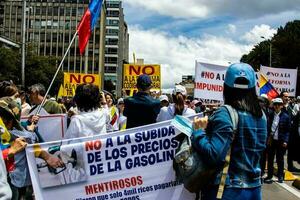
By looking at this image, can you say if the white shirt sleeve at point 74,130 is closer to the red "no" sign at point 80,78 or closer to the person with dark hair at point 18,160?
the person with dark hair at point 18,160

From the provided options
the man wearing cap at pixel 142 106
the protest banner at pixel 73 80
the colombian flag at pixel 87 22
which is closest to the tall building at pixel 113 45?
the protest banner at pixel 73 80

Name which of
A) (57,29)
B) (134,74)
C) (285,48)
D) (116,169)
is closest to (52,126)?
(116,169)

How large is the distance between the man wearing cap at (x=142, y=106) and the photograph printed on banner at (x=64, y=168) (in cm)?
186

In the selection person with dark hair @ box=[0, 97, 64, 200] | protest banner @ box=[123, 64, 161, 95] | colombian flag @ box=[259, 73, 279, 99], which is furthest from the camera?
protest banner @ box=[123, 64, 161, 95]

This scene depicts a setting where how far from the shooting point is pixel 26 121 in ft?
22.1

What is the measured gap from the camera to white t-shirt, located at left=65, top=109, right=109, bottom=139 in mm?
5191

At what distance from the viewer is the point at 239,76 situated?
143 inches

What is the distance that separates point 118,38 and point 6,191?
15828cm

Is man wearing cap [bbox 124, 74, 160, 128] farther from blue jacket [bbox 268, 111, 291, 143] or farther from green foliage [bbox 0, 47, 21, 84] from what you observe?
green foliage [bbox 0, 47, 21, 84]

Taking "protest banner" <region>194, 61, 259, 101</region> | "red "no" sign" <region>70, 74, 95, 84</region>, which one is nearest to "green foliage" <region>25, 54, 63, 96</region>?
"red "no" sign" <region>70, 74, 95, 84</region>

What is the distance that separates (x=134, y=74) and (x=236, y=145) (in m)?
13.9

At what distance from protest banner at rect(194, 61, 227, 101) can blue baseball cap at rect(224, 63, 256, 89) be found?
5201 millimetres

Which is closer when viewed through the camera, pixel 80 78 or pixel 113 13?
pixel 80 78

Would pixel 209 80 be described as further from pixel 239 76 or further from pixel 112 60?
pixel 112 60
